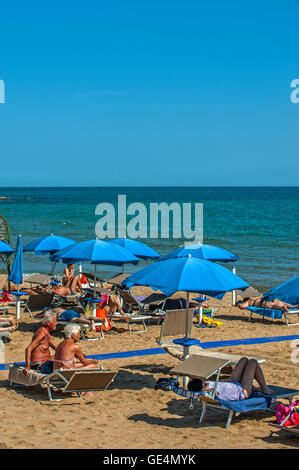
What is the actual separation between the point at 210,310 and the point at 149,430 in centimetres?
739

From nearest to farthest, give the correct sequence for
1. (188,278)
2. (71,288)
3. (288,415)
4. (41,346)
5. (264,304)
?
(288,415)
(188,278)
(41,346)
(264,304)
(71,288)

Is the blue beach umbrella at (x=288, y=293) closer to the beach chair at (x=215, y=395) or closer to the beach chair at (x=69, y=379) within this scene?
the beach chair at (x=215, y=395)

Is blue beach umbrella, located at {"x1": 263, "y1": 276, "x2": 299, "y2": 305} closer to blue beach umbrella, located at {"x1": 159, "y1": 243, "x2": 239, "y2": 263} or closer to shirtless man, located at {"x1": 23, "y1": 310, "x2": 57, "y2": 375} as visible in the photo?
shirtless man, located at {"x1": 23, "y1": 310, "x2": 57, "y2": 375}

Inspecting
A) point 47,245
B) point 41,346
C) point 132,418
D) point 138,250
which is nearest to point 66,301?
point 47,245

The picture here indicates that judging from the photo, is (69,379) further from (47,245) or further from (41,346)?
(47,245)

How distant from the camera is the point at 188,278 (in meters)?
7.07

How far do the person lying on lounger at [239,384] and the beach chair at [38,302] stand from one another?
5873 mm

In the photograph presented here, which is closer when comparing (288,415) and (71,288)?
(288,415)

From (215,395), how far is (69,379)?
1.85 metres

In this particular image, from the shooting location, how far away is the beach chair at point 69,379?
22.6 ft

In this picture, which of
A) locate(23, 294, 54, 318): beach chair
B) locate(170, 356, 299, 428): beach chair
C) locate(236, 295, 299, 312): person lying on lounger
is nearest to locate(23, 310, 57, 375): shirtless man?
locate(170, 356, 299, 428): beach chair

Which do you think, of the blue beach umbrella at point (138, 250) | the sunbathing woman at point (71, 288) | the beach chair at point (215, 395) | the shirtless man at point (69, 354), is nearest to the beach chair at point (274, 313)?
the blue beach umbrella at point (138, 250)

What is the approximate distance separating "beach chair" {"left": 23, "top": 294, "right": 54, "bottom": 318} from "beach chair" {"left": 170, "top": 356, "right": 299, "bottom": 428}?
5684 mm
